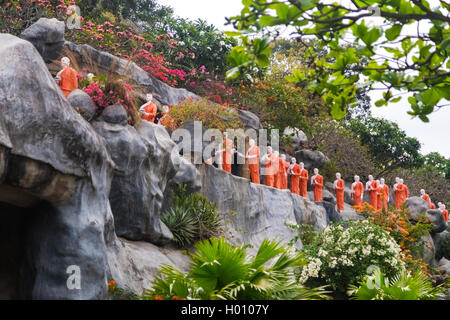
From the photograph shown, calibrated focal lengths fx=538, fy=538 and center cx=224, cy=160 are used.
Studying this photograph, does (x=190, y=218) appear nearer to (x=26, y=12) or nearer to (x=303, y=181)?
(x=303, y=181)

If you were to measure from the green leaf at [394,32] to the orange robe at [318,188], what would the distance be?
18.4m

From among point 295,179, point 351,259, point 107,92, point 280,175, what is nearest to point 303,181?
point 295,179

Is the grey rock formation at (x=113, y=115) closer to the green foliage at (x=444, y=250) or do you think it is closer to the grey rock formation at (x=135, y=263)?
the grey rock formation at (x=135, y=263)

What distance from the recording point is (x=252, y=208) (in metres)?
16.3

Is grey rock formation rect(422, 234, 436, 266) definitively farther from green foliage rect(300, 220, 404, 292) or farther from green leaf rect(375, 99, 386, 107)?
green leaf rect(375, 99, 386, 107)

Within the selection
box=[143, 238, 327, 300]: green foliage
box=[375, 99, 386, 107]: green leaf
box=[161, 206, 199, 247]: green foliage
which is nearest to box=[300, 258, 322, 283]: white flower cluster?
box=[161, 206, 199, 247]: green foliage

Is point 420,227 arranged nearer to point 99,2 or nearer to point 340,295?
point 340,295

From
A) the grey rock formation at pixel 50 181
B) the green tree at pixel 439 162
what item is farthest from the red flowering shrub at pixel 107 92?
the green tree at pixel 439 162

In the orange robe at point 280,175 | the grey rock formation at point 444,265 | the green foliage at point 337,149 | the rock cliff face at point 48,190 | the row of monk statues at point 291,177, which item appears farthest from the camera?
the green foliage at point 337,149

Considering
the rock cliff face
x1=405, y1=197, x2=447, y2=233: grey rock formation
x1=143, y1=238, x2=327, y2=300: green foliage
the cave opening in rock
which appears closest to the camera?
x1=143, y1=238, x2=327, y2=300: green foliage

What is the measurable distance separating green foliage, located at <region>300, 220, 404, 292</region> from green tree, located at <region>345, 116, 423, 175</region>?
19003mm

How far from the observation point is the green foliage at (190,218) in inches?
499

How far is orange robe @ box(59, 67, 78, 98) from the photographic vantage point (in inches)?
470
